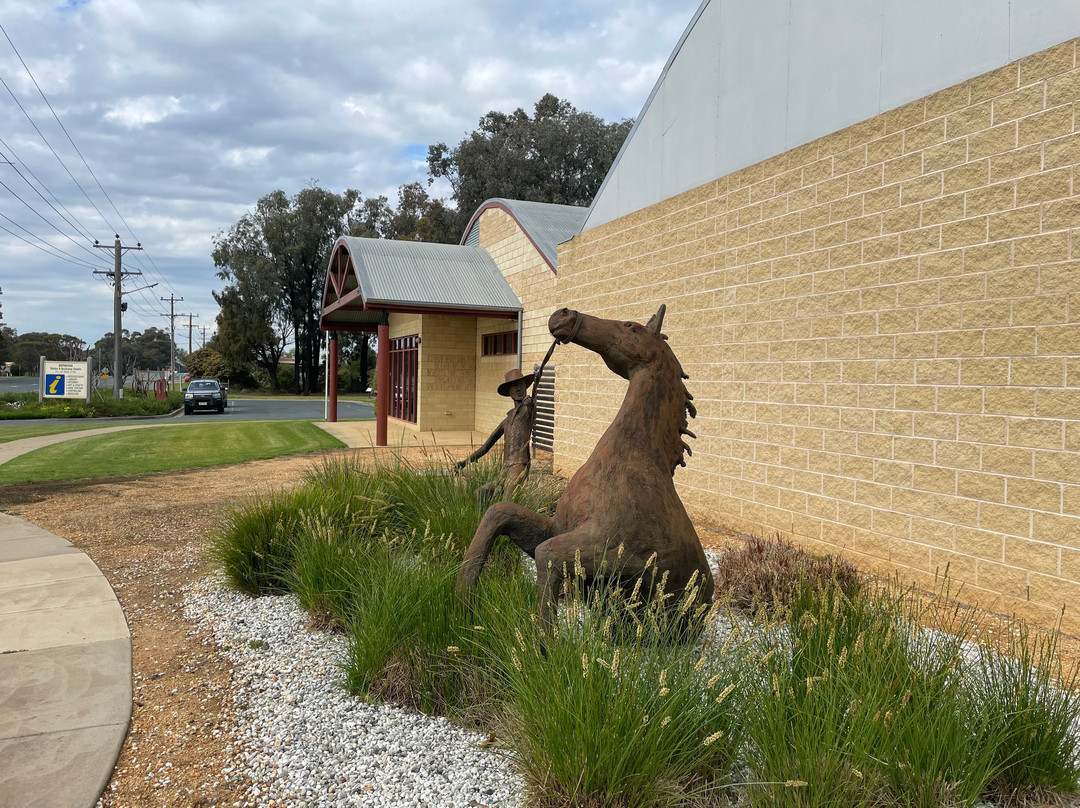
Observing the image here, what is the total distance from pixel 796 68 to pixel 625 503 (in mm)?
6155

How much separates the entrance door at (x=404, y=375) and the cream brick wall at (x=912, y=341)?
14598 mm

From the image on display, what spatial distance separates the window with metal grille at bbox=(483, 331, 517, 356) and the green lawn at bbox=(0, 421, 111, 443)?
1255 cm

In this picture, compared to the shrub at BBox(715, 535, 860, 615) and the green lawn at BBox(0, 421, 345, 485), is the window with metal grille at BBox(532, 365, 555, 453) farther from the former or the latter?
the shrub at BBox(715, 535, 860, 615)

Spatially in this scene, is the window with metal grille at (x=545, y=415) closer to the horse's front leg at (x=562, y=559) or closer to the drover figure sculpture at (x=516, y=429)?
the drover figure sculpture at (x=516, y=429)

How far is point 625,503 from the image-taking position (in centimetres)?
368

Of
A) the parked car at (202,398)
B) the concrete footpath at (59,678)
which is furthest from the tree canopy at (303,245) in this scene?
the concrete footpath at (59,678)

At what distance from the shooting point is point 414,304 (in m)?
17.8

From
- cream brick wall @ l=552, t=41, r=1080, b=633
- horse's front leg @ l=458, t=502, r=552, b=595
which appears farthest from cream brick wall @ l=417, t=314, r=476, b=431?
horse's front leg @ l=458, t=502, r=552, b=595

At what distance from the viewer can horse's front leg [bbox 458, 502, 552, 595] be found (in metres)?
3.89

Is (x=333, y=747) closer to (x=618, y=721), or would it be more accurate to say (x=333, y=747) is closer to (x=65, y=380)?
(x=618, y=721)

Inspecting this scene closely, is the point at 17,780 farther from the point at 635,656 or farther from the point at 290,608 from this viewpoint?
the point at 635,656

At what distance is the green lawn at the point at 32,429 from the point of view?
63.2 ft

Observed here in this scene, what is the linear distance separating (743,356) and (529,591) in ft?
17.2

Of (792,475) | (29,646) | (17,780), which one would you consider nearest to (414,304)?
(792,475)
